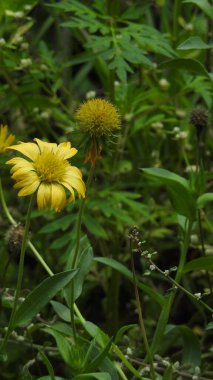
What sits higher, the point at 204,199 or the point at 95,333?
the point at 204,199

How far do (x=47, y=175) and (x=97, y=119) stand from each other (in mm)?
108

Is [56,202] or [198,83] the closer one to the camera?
[56,202]

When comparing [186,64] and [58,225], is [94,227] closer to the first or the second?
[58,225]

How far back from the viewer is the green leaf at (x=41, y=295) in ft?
3.82

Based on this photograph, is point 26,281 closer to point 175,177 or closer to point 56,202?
point 175,177

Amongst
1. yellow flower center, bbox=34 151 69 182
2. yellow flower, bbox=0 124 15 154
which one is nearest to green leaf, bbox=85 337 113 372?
yellow flower center, bbox=34 151 69 182

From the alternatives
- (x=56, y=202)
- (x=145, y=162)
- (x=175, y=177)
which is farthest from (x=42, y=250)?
(x=56, y=202)

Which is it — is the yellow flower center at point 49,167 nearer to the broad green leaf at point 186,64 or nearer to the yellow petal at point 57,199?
the yellow petal at point 57,199

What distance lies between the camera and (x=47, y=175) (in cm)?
114

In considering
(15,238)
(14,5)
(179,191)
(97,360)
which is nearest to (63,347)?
(97,360)

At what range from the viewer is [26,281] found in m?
1.92

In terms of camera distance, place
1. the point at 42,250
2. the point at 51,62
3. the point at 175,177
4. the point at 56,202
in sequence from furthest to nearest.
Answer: the point at 51,62, the point at 42,250, the point at 175,177, the point at 56,202

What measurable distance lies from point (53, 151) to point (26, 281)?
0.79 meters

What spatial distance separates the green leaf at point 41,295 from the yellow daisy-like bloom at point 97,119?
21cm
